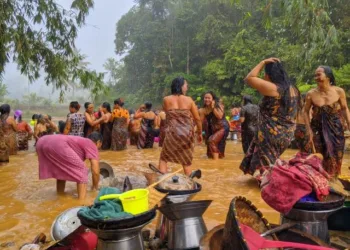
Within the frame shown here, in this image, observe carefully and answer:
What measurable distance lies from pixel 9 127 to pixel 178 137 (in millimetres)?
6453

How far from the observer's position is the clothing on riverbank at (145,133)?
10.9m

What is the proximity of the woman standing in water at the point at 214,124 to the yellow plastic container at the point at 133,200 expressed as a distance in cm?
509

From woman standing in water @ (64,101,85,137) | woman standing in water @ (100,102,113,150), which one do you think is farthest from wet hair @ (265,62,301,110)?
woman standing in water @ (100,102,113,150)

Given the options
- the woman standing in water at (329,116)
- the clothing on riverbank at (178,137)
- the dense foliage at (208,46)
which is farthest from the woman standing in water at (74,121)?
the dense foliage at (208,46)

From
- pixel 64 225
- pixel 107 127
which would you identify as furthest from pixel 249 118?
pixel 64 225

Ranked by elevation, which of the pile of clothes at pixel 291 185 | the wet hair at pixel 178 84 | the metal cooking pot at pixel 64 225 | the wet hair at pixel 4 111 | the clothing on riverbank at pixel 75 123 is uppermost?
the wet hair at pixel 178 84

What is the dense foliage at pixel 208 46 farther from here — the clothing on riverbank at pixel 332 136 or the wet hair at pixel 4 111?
the wet hair at pixel 4 111

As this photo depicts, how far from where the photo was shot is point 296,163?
2.45 metres

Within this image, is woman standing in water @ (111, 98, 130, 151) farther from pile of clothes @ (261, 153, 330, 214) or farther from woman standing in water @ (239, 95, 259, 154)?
pile of clothes @ (261, 153, 330, 214)

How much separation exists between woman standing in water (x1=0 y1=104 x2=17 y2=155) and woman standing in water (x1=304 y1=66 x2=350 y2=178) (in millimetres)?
7506

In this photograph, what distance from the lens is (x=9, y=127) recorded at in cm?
938

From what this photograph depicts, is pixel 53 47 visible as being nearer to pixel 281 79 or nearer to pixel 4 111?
pixel 4 111

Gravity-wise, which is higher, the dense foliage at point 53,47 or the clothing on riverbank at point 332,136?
the dense foliage at point 53,47

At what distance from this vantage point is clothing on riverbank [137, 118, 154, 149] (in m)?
10.9
